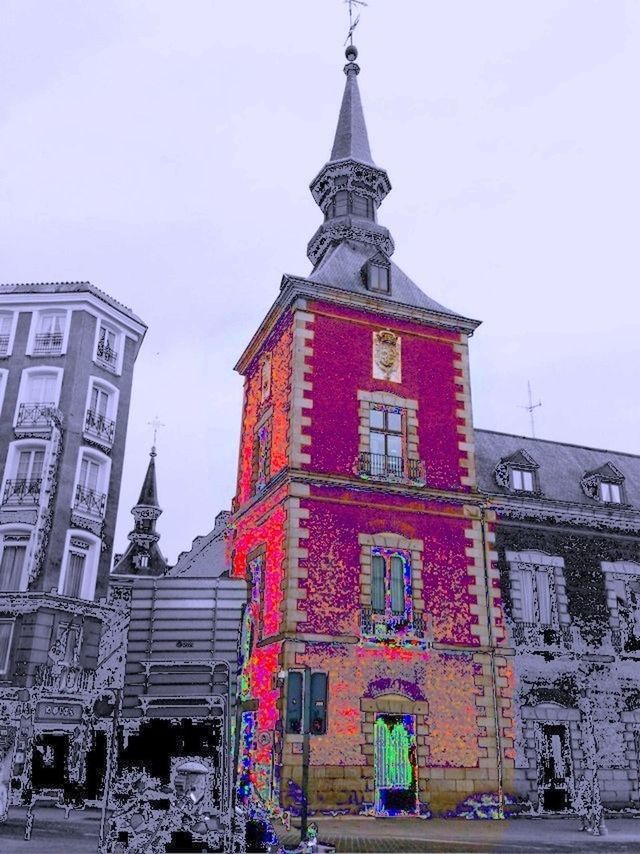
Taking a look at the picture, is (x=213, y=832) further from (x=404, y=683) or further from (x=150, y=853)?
(x=404, y=683)

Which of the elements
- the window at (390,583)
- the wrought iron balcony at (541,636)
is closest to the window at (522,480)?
the wrought iron balcony at (541,636)

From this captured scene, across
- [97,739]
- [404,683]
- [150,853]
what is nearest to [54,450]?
[97,739]

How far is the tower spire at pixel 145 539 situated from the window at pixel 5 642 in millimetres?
34530

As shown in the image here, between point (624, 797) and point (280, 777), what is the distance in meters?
11.2

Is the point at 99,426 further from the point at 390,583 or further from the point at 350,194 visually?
Result: the point at 390,583

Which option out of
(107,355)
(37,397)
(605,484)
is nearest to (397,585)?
(605,484)

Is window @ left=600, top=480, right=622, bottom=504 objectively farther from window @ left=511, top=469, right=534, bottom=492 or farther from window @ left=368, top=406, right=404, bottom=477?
window @ left=368, top=406, right=404, bottom=477

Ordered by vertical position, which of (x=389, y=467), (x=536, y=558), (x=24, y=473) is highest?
(x=24, y=473)

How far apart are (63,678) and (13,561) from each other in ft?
15.8

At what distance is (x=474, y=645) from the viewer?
23.5m

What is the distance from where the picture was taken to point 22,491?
30.2 m

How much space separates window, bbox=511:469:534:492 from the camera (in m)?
27.1

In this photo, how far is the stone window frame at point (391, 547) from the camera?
2303 cm

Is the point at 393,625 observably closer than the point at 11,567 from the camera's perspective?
Yes
